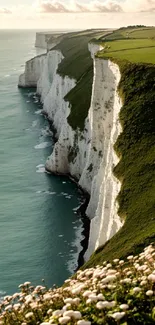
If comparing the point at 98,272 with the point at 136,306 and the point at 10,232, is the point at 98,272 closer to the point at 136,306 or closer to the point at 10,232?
the point at 136,306

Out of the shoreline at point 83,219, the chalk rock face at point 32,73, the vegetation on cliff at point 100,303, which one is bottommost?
the shoreline at point 83,219

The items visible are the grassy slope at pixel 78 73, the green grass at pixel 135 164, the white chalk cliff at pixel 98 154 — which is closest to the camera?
the green grass at pixel 135 164

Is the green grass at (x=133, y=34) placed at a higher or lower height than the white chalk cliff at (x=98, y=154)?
higher

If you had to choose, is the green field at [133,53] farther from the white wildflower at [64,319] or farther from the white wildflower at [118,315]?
the white wildflower at [64,319]

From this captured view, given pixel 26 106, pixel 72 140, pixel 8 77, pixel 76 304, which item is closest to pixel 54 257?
pixel 72 140

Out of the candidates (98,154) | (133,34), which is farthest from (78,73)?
(98,154)

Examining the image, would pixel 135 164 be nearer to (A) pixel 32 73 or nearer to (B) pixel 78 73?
(B) pixel 78 73

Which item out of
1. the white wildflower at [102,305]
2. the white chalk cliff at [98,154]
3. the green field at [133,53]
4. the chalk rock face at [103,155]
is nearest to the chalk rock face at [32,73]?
the white chalk cliff at [98,154]
